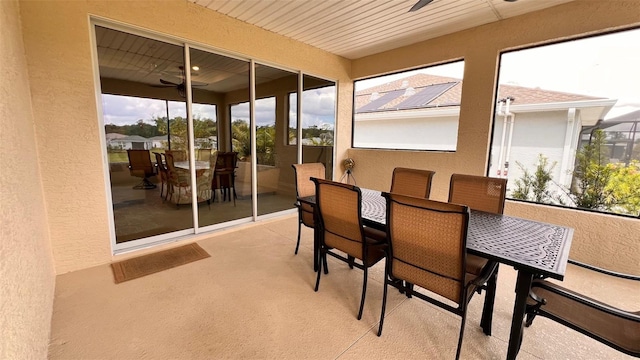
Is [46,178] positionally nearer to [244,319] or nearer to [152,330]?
[152,330]

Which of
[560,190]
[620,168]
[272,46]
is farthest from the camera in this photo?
[272,46]

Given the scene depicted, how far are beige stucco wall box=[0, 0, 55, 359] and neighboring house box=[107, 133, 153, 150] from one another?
2.00ft

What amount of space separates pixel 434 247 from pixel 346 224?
0.67m

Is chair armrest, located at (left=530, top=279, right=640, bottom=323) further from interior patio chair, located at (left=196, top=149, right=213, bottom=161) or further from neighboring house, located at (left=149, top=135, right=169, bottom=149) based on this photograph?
neighboring house, located at (left=149, top=135, right=169, bottom=149)

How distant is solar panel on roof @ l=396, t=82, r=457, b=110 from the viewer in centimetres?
454

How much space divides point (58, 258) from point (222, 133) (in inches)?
82.0

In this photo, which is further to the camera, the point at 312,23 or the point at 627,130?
the point at 312,23

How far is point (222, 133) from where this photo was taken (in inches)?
139

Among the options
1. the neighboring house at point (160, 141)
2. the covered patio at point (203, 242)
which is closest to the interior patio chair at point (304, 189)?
the covered patio at point (203, 242)

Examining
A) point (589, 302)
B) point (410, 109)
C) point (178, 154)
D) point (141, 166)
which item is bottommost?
point (589, 302)

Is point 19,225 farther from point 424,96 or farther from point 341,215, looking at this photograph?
point 424,96

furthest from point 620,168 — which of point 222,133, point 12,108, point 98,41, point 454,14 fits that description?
point 98,41

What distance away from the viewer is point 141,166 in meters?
3.02

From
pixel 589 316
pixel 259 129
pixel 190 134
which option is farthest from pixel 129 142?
pixel 589 316
